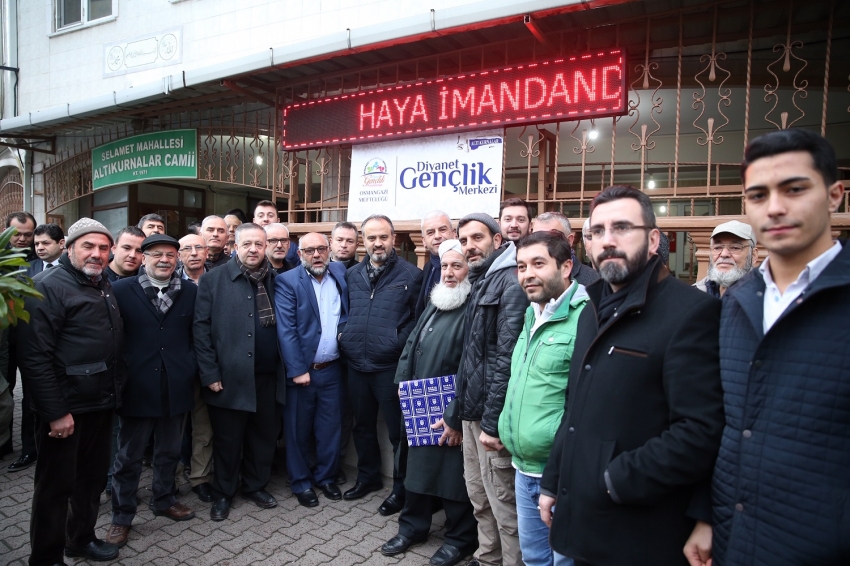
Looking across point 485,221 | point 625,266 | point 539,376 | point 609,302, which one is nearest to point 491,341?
point 539,376

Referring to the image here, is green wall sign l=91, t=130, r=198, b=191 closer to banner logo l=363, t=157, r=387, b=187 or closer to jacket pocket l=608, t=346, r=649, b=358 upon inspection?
banner logo l=363, t=157, r=387, b=187

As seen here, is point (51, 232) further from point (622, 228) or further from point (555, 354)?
point (622, 228)

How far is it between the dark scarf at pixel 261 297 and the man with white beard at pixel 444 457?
1.30 m

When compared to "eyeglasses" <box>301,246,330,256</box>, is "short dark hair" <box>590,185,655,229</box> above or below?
above

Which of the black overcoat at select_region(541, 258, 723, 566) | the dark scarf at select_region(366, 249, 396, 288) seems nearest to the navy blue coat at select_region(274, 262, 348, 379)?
the dark scarf at select_region(366, 249, 396, 288)

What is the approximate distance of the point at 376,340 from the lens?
407 cm

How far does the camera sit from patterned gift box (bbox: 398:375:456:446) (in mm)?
3439

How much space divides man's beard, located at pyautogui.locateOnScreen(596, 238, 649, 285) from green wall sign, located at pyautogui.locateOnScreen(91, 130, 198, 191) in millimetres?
7171

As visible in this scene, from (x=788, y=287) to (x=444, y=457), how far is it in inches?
91.2

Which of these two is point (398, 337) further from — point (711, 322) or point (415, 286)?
point (711, 322)

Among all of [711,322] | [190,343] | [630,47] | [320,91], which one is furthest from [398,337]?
[320,91]

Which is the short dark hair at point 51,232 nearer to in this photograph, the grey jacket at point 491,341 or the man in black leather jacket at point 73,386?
the man in black leather jacket at point 73,386

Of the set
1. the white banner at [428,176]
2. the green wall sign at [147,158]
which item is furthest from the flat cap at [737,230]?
the green wall sign at [147,158]

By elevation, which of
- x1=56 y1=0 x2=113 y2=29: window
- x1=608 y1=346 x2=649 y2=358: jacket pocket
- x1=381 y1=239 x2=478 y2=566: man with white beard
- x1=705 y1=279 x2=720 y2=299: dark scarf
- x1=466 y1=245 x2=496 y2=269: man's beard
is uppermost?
x1=56 y1=0 x2=113 y2=29: window
